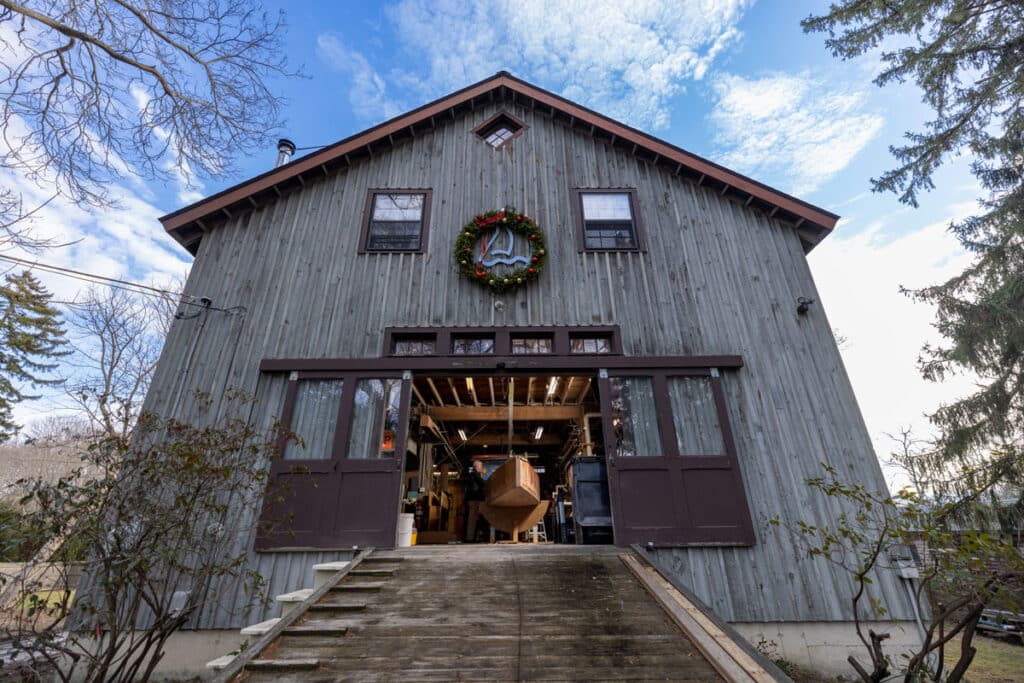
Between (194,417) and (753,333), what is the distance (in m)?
8.71

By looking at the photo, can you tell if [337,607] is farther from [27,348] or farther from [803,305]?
[27,348]

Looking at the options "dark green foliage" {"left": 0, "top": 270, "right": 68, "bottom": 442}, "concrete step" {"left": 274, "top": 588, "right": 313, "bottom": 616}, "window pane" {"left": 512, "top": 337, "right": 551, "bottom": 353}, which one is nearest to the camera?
"concrete step" {"left": 274, "top": 588, "right": 313, "bottom": 616}

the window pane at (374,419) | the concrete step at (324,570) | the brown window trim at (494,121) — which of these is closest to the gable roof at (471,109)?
the brown window trim at (494,121)

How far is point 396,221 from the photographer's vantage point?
8.11m

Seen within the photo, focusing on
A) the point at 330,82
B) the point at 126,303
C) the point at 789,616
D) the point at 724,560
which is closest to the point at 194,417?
the point at 330,82

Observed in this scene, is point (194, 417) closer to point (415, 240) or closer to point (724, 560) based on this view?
point (415, 240)

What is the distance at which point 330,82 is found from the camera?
289 inches

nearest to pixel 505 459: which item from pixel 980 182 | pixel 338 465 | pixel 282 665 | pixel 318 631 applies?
pixel 338 465

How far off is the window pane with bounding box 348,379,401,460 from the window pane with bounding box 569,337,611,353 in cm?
287

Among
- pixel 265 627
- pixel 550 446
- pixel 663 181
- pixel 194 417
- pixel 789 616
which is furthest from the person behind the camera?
pixel 550 446

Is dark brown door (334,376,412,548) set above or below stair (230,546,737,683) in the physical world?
above

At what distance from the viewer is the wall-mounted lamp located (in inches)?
280

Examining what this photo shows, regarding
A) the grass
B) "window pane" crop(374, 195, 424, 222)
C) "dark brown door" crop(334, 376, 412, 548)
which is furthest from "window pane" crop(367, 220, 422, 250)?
the grass

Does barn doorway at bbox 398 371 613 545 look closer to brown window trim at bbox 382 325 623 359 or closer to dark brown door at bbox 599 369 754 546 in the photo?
brown window trim at bbox 382 325 623 359
